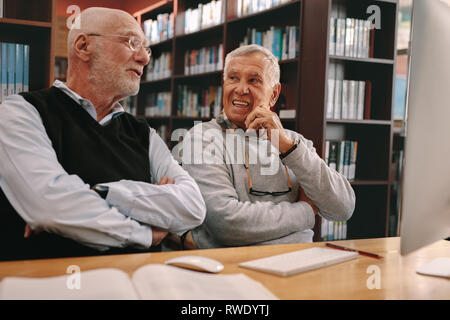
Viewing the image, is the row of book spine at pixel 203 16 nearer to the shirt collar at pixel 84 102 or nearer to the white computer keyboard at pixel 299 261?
the shirt collar at pixel 84 102

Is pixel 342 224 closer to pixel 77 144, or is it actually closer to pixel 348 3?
pixel 348 3

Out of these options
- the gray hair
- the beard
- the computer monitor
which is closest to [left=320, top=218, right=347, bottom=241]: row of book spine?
the gray hair

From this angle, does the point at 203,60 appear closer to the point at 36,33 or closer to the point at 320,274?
the point at 36,33

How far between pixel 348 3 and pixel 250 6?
854mm

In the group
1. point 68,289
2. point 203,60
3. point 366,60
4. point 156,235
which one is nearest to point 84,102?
point 156,235

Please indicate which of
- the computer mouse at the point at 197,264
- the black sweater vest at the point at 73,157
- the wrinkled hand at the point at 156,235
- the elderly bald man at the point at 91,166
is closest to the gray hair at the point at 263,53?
the elderly bald man at the point at 91,166

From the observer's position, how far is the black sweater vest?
1.37m

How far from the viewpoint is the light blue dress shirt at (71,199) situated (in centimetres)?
126

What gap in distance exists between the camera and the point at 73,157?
4.84 ft

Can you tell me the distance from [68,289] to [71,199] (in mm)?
603

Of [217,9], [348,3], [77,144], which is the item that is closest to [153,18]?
[217,9]

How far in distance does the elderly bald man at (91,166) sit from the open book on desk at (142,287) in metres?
0.49

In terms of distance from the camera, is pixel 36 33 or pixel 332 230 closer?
pixel 36 33

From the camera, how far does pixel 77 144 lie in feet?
4.86
